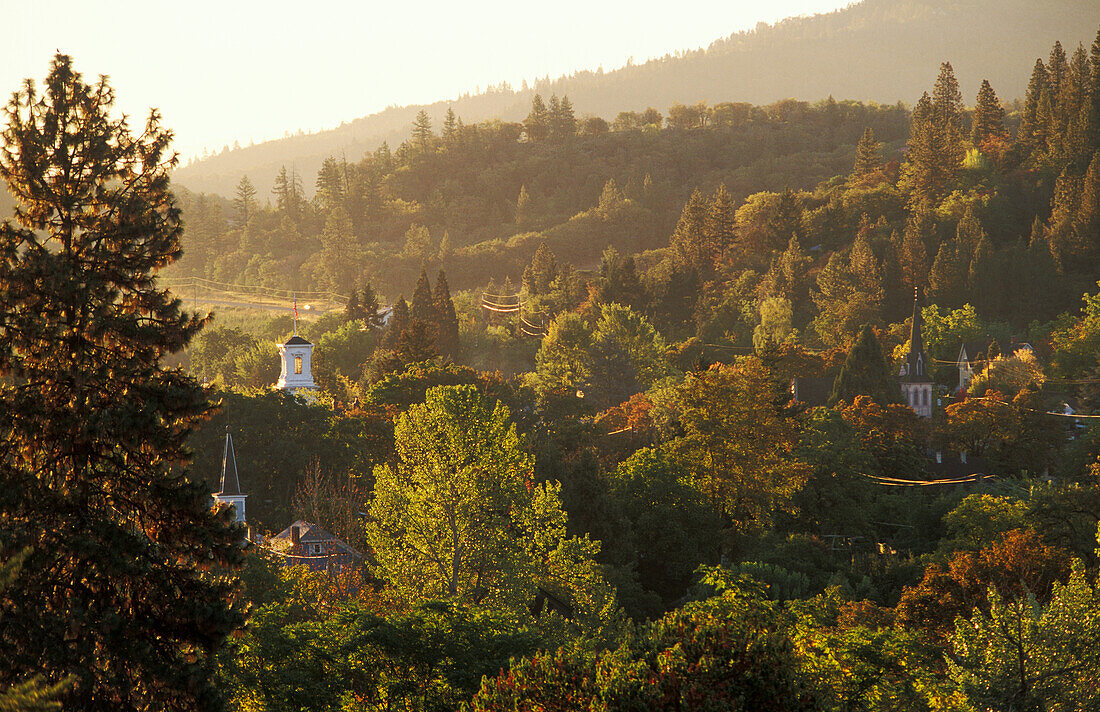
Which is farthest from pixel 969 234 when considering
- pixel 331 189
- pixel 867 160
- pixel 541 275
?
pixel 331 189

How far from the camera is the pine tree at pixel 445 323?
9544 centimetres

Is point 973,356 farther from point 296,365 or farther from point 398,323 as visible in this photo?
Result: point 296,365

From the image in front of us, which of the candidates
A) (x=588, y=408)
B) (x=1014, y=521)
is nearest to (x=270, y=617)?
(x=1014, y=521)

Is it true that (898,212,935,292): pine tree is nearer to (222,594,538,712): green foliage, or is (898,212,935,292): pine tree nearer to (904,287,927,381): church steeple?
(904,287,927,381): church steeple

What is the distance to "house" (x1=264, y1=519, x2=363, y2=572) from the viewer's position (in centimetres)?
4110

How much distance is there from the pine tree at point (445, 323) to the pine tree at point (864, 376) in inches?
1296

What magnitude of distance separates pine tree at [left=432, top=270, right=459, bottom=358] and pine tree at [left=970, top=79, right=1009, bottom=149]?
260ft

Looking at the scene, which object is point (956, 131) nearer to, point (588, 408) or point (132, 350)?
point (588, 408)

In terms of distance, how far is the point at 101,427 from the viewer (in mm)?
16312

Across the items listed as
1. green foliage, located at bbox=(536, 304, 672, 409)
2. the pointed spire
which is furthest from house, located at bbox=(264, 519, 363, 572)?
the pointed spire

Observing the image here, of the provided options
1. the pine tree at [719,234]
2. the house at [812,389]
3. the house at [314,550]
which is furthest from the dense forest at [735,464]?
the house at [314,550]

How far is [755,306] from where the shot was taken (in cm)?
11506

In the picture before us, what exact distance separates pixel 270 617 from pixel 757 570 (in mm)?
21352

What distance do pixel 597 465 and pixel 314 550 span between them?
1278cm
